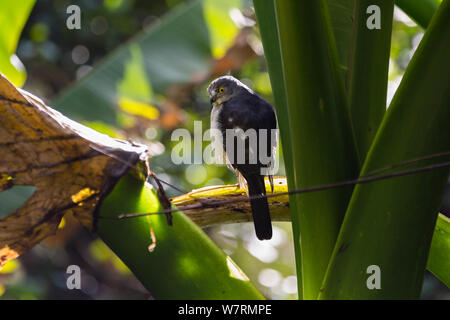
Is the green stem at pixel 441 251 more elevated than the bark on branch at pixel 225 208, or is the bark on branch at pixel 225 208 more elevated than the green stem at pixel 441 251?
the bark on branch at pixel 225 208

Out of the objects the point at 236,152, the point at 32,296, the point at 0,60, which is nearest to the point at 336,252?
the point at 236,152

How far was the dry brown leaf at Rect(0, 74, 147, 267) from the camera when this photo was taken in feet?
2.89

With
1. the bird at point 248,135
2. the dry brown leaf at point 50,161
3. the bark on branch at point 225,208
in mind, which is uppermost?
the bird at point 248,135

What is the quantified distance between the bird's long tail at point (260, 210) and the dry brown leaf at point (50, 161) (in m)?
0.44

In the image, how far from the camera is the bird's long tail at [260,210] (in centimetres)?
130

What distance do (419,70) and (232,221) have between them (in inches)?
23.7

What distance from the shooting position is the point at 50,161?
885mm

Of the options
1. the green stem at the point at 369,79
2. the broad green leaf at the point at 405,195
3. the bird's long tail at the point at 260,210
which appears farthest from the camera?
the bird's long tail at the point at 260,210

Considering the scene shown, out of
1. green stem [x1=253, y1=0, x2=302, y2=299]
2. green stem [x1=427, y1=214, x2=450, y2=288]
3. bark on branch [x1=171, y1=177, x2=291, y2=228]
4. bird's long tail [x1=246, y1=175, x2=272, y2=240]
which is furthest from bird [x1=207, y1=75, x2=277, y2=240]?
green stem [x1=427, y1=214, x2=450, y2=288]

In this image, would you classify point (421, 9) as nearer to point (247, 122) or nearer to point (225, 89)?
point (247, 122)

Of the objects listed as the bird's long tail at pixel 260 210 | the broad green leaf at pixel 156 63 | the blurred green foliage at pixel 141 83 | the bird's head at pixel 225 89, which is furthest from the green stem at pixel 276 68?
the broad green leaf at pixel 156 63

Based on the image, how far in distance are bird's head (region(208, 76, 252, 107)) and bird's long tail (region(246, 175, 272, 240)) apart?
0.34 m

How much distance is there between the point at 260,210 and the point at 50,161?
1.93 ft

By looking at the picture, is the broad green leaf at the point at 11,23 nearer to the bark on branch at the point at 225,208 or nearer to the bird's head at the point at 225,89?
the bird's head at the point at 225,89
